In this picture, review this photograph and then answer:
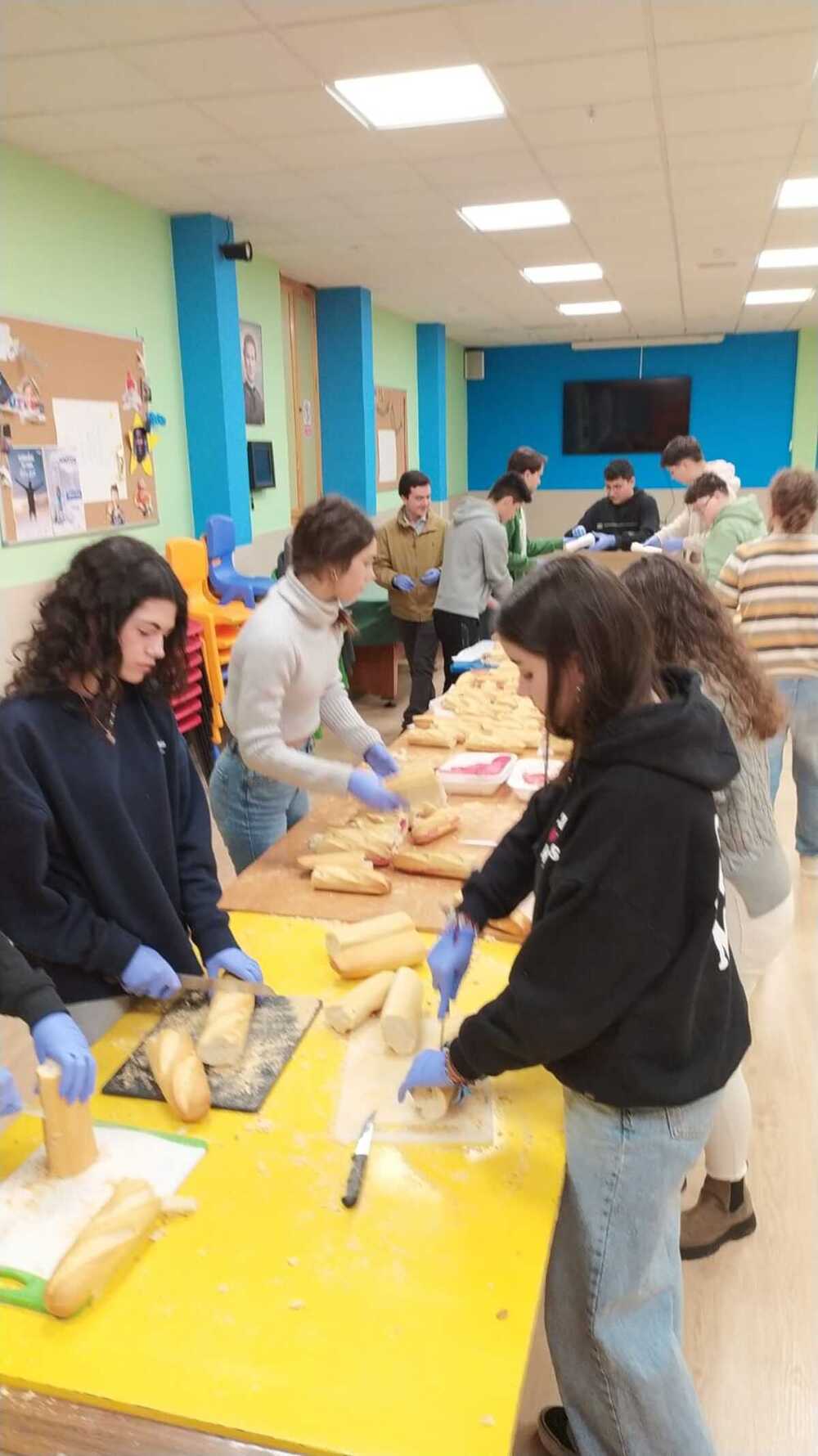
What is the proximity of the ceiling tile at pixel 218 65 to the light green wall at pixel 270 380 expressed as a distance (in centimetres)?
283

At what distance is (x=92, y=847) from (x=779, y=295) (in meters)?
8.97

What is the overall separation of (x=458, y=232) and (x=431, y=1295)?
595 centimetres

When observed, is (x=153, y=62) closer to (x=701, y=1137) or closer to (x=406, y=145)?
(x=406, y=145)

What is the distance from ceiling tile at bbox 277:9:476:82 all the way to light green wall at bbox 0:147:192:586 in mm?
1524

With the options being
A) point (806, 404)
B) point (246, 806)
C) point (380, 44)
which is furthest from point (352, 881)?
point (806, 404)

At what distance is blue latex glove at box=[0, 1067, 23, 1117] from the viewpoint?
130 cm

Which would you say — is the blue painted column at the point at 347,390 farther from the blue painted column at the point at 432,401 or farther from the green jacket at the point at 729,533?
the green jacket at the point at 729,533

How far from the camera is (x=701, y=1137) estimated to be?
131 centimetres

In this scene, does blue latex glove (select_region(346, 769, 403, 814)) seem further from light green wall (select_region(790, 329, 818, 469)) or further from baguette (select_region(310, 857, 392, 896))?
light green wall (select_region(790, 329, 818, 469))

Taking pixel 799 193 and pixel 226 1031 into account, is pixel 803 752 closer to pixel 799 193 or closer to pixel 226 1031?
pixel 226 1031

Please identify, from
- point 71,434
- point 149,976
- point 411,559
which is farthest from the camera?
point 411,559

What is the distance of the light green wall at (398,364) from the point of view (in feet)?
29.4

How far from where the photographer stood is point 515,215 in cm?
545

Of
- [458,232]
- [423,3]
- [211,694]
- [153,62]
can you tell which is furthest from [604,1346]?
[458,232]
